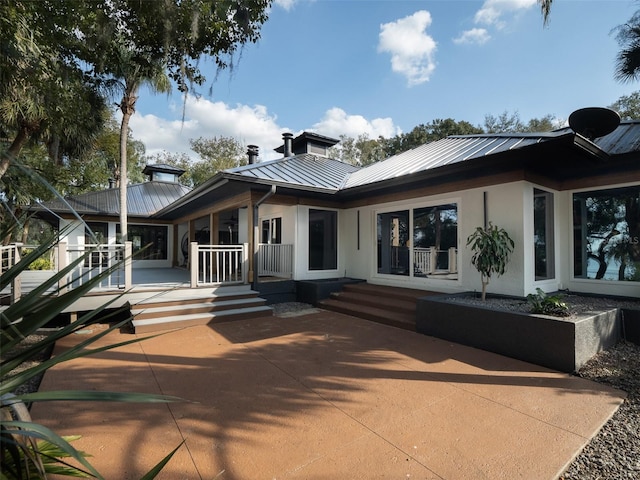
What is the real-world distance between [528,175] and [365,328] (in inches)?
155

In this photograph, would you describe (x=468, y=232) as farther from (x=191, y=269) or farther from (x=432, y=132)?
(x=432, y=132)

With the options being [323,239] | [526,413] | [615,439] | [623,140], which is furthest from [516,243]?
[323,239]

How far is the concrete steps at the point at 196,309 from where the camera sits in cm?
570

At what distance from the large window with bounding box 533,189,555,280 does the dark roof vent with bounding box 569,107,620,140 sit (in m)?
1.34

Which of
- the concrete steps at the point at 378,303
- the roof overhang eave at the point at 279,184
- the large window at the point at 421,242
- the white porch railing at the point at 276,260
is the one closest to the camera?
the concrete steps at the point at 378,303

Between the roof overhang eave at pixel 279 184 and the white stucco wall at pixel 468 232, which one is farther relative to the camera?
the roof overhang eave at pixel 279 184

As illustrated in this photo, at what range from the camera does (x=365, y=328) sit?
5750 millimetres

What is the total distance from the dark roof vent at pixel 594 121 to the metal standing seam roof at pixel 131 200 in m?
14.8

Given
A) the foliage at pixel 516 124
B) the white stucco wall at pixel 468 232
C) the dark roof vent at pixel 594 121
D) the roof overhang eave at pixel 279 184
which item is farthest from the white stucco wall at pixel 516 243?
the foliage at pixel 516 124

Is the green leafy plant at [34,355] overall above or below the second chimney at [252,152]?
below

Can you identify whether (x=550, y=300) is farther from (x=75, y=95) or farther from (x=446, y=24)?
(x=75, y=95)

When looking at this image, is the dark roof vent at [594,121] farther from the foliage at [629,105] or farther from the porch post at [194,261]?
the foliage at [629,105]

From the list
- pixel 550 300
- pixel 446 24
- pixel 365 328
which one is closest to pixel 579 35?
pixel 446 24

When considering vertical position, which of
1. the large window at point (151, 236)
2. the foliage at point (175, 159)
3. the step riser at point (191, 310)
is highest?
the foliage at point (175, 159)
